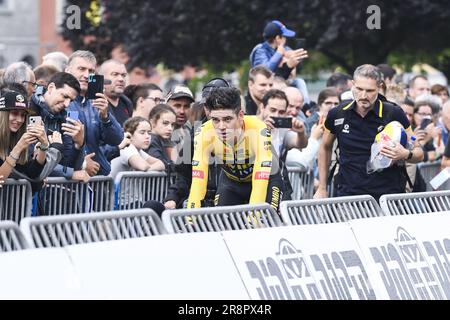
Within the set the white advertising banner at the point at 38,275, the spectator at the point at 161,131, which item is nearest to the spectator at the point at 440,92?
the spectator at the point at 161,131

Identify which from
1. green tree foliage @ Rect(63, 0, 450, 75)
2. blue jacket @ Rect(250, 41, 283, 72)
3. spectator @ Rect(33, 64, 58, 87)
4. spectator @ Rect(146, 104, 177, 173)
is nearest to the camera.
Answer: spectator @ Rect(33, 64, 58, 87)

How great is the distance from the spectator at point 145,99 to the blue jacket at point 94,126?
6.23ft

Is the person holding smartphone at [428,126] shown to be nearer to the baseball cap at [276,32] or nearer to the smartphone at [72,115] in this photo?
the baseball cap at [276,32]

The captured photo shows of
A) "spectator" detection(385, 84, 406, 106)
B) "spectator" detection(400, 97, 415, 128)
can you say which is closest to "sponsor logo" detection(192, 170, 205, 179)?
"spectator" detection(385, 84, 406, 106)

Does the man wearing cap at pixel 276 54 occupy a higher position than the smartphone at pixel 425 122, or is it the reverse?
the man wearing cap at pixel 276 54

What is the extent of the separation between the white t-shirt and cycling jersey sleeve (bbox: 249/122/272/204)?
2.52 metres

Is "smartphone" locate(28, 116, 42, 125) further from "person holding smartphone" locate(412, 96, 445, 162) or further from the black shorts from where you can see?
"person holding smartphone" locate(412, 96, 445, 162)

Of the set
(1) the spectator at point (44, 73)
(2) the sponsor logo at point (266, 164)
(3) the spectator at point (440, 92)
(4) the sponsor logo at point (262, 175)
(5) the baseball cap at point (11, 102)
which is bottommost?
(3) the spectator at point (440, 92)

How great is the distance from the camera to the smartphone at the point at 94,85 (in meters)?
10.7

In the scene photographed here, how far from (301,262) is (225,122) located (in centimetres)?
197

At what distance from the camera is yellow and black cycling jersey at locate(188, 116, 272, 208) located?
9.40 metres

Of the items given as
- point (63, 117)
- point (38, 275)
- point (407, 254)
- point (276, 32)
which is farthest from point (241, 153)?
point (276, 32)

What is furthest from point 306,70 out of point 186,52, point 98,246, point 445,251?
point 98,246

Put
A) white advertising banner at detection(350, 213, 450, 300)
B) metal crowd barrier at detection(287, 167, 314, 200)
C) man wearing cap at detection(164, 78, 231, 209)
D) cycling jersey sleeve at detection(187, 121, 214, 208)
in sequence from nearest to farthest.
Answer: white advertising banner at detection(350, 213, 450, 300), cycling jersey sleeve at detection(187, 121, 214, 208), man wearing cap at detection(164, 78, 231, 209), metal crowd barrier at detection(287, 167, 314, 200)
